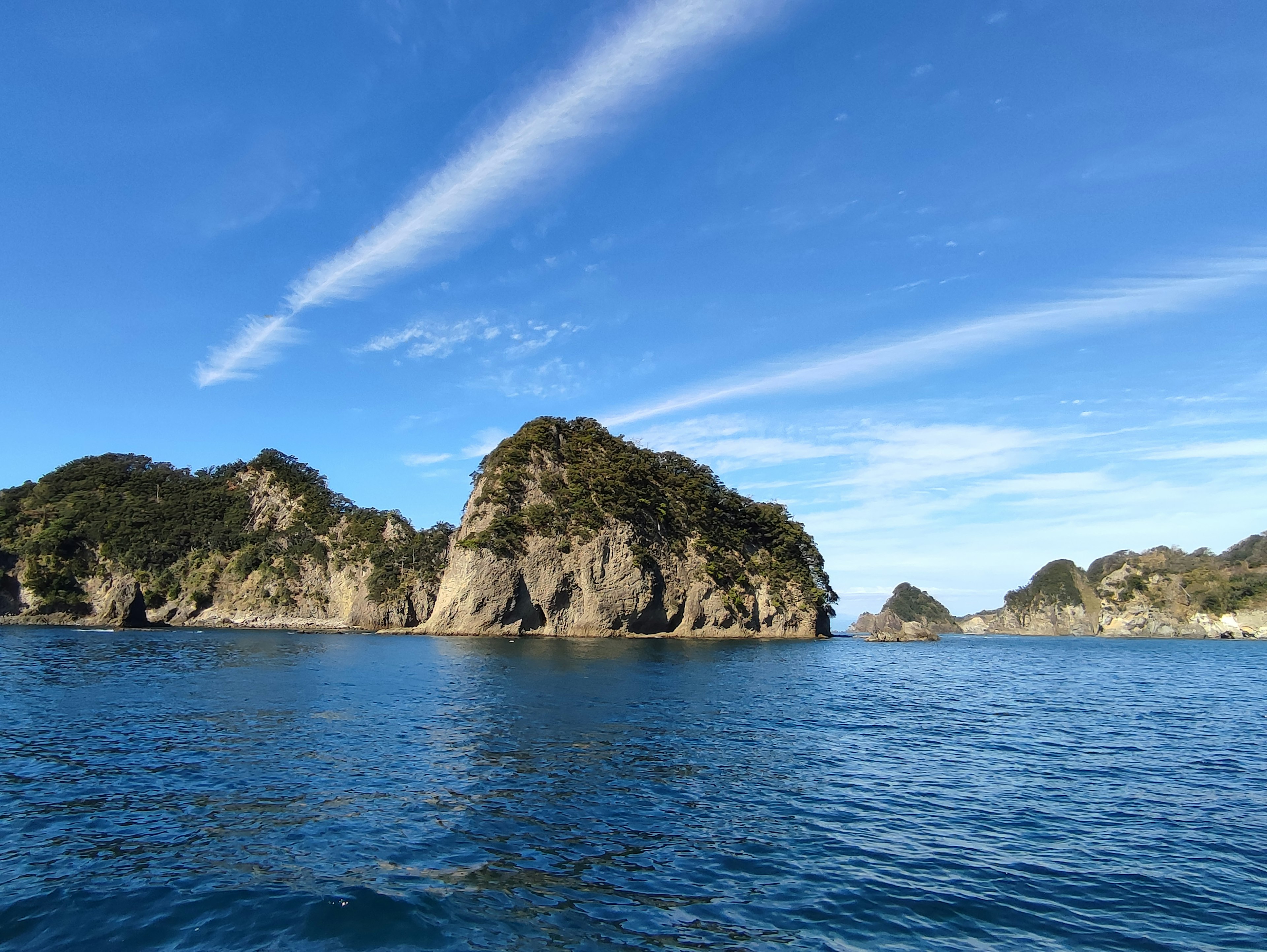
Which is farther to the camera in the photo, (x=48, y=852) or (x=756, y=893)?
(x=48, y=852)

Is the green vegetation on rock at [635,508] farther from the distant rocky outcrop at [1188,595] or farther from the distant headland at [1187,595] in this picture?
the distant rocky outcrop at [1188,595]

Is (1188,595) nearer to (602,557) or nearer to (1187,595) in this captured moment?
(1187,595)

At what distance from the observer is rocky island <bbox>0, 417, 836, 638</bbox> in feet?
284

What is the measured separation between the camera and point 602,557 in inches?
3401

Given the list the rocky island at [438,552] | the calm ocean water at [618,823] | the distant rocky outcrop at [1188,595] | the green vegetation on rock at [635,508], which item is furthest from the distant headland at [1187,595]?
the calm ocean water at [618,823]

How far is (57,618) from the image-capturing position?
10281 cm

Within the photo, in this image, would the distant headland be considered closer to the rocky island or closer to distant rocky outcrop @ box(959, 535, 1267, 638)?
distant rocky outcrop @ box(959, 535, 1267, 638)

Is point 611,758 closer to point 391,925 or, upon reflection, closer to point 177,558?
point 391,925

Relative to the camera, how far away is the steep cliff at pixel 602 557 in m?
85.6

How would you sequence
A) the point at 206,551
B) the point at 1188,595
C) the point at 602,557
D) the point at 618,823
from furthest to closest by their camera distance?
the point at 1188,595
the point at 206,551
the point at 602,557
the point at 618,823

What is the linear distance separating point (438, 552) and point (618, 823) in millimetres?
113949

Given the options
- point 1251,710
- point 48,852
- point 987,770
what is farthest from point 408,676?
point 1251,710

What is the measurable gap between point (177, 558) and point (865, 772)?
130m

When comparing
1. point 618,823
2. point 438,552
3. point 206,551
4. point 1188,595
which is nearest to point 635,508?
point 438,552
